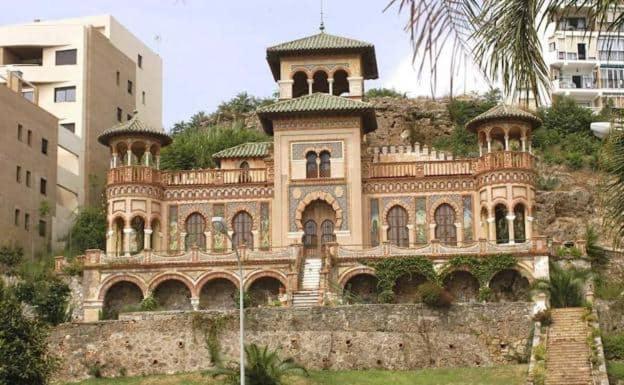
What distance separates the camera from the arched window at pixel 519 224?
57000 millimetres

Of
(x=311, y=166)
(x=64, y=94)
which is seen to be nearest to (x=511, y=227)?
(x=311, y=166)

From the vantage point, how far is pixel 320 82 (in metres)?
66.3

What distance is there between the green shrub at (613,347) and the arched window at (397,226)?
Result: 16485 mm

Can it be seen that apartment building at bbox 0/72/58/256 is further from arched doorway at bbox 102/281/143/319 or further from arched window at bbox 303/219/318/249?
arched window at bbox 303/219/318/249

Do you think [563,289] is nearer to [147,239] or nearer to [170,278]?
[170,278]

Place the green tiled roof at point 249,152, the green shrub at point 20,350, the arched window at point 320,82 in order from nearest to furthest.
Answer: the green shrub at point 20,350 < the arched window at point 320,82 < the green tiled roof at point 249,152

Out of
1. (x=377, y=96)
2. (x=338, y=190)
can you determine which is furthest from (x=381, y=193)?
(x=377, y=96)

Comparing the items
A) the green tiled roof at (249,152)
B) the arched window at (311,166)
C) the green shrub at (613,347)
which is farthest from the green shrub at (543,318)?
the green tiled roof at (249,152)

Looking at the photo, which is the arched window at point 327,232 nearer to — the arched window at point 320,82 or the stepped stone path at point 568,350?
the arched window at point 320,82

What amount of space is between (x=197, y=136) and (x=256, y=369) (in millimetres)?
51981

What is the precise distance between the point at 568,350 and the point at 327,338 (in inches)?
375

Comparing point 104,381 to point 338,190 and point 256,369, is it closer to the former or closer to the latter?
point 256,369

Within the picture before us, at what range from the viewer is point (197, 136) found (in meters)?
88.7

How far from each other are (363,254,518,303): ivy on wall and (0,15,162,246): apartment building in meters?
26.1
